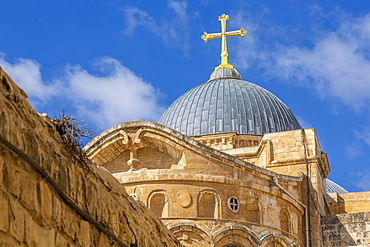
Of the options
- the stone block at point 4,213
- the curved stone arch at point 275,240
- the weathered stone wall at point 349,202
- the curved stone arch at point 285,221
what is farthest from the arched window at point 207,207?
the stone block at point 4,213

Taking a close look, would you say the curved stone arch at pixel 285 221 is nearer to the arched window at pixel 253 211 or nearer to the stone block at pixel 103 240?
the arched window at pixel 253 211

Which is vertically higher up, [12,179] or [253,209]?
[253,209]

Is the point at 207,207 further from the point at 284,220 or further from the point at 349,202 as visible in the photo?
the point at 349,202

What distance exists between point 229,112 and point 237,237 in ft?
34.6

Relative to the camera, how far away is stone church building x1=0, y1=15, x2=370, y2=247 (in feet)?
20.6

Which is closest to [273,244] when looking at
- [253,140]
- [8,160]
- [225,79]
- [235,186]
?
[235,186]

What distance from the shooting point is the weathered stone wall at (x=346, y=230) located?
22047 mm

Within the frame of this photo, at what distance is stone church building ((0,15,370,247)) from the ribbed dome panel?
0.05 meters

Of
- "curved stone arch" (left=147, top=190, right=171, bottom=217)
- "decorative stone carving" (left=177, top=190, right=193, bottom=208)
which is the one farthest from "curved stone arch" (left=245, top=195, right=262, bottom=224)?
"curved stone arch" (left=147, top=190, right=171, bottom=217)

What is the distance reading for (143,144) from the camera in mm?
20922

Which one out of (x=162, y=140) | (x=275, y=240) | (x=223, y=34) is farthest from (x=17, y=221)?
(x=223, y=34)

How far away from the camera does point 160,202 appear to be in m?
19.6

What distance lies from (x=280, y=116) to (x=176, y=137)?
33.6 feet

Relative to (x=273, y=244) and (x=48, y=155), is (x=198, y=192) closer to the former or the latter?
(x=273, y=244)
